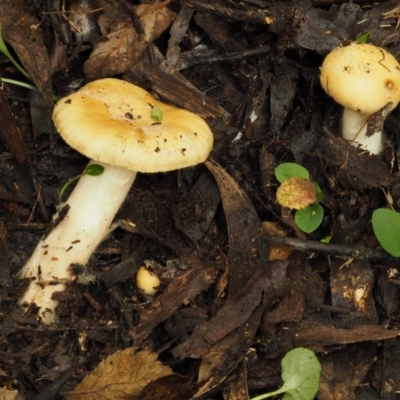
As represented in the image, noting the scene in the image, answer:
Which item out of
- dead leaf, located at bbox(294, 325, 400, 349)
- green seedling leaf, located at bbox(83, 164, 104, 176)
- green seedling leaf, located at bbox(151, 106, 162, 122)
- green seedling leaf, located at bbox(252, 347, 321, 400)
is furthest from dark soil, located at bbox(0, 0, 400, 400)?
green seedling leaf, located at bbox(83, 164, 104, 176)

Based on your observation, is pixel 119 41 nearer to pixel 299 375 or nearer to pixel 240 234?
pixel 240 234

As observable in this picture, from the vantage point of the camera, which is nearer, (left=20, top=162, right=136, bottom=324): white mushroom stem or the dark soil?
the dark soil

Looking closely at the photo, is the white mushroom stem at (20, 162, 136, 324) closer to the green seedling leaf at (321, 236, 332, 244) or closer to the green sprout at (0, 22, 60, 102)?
the green sprout at (0, 22, 60, 102)

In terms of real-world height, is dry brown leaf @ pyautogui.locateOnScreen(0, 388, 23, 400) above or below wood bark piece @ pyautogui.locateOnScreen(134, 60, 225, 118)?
below

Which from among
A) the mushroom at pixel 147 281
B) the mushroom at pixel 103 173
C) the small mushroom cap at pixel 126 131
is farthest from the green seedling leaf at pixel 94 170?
the mushroom at pixel 147 281

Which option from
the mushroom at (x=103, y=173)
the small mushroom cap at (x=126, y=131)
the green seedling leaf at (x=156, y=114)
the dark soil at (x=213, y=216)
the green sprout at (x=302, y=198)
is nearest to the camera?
the small mushroom cap at (x=126, y=131)

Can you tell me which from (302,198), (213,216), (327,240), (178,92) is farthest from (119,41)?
(327,240)

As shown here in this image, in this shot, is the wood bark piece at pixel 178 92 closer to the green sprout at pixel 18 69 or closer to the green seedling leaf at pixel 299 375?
the green sprout at pixel 18 69
